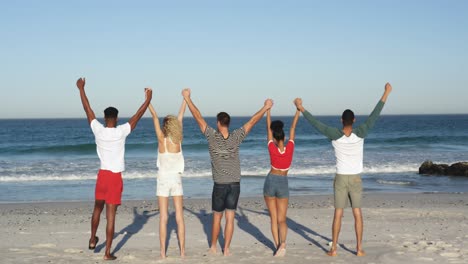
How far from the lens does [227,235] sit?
23.9 ft

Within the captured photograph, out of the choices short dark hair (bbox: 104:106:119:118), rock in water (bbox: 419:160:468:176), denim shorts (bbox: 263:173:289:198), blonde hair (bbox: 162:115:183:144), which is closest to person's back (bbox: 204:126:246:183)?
blonde hair (bbox: 162:115:183:144)

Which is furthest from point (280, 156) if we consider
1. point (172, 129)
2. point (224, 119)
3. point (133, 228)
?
point (133, 228)

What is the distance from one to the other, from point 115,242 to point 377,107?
177 inches

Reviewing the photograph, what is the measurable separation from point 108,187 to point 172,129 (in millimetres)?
1090

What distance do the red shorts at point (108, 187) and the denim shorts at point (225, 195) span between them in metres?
1.26

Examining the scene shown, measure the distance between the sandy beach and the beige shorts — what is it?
777 millimetres

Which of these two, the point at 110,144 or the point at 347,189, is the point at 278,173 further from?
the point at 110,144

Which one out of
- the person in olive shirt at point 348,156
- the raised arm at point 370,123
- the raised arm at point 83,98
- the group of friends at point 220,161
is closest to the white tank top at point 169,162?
the group of friends at point 220,161

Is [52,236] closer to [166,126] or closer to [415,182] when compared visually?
[166,126]

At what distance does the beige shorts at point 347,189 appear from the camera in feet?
22.8

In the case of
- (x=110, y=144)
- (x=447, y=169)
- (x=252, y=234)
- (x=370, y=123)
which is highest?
(x=370, y=123)

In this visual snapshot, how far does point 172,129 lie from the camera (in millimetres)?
6895

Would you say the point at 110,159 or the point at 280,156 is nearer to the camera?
the point at 110,159

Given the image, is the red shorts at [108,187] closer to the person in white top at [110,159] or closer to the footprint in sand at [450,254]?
the person in white top at [110,159]
